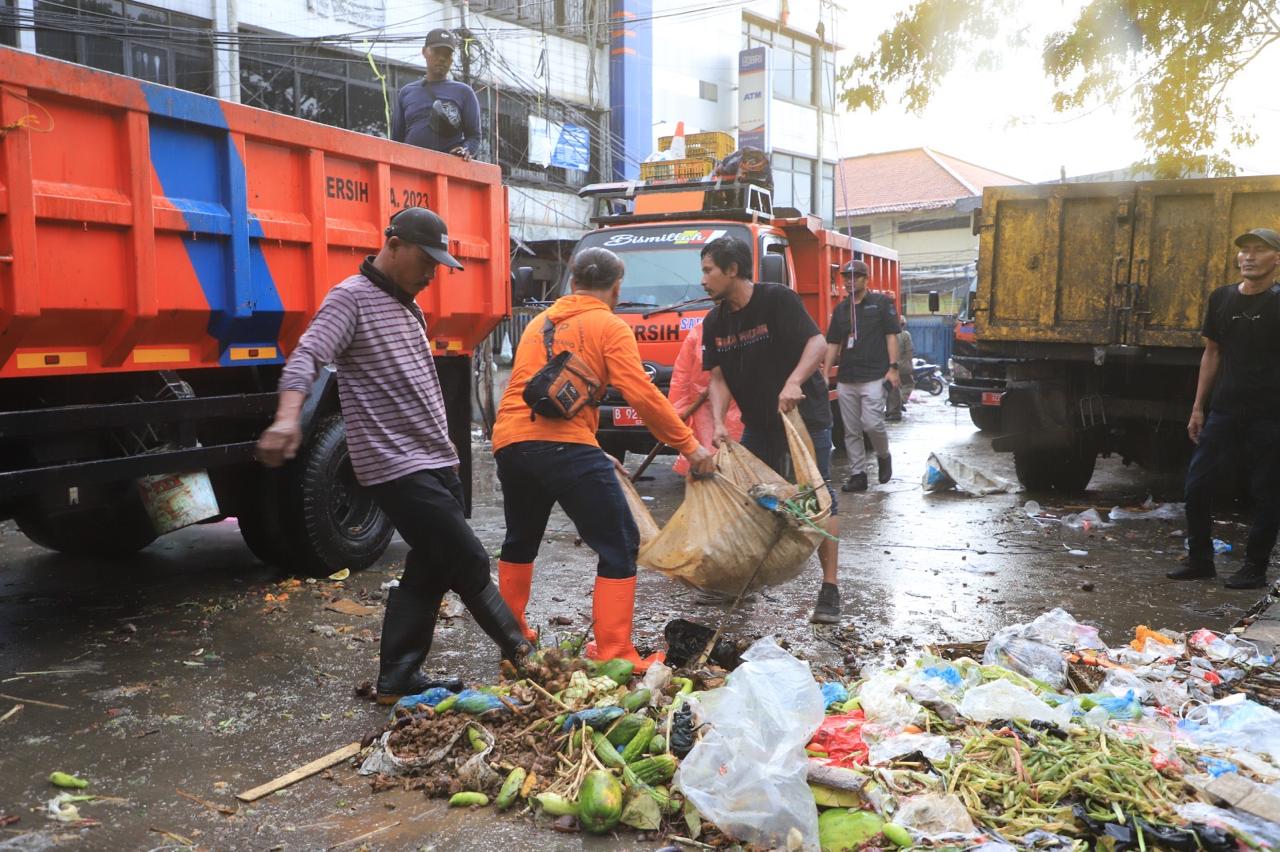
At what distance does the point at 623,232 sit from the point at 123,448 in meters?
5.76

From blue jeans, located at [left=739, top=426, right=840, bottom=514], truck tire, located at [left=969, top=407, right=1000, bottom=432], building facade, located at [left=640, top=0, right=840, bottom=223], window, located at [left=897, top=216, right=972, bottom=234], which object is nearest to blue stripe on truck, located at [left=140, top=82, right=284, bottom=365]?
blue jeans, located at [left=739, top=426, right=840, bottom=514]

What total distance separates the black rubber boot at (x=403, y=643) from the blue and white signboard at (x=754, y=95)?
22.5 meters

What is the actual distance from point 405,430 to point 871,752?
77.0 inches

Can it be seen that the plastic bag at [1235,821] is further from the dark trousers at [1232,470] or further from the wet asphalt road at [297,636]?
the dark trousers at [1232,470]

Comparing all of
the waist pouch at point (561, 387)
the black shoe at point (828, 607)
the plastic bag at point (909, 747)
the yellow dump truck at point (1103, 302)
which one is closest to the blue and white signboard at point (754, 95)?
the yellow dump truck at point (1103, 302)

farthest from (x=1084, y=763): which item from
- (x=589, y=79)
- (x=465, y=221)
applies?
(x=589, y=79)

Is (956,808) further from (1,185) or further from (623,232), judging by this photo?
(623,232)

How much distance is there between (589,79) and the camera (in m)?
21.5

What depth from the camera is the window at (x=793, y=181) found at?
28.2 metres

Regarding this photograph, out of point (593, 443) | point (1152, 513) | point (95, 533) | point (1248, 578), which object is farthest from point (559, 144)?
point (593, 443)

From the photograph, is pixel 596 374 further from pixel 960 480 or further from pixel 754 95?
pixel 754 95

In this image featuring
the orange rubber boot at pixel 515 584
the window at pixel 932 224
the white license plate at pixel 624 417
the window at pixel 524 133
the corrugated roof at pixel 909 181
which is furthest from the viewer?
the corrugated roof at pixel 909 181

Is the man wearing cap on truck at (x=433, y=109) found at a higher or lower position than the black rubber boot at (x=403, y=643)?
higher

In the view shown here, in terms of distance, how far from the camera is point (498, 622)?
400 centimetres
